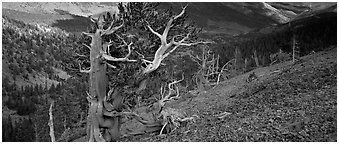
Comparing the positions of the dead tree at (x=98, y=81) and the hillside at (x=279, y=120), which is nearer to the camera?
the hillside at (x=279, y=120)

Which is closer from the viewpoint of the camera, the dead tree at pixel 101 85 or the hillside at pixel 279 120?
the hillside at pixel 279 120

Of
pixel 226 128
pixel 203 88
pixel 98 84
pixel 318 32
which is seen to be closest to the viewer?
pixel 226 128

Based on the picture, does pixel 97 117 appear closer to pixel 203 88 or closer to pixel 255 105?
pixel 255 105

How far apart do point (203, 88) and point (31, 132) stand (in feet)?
204

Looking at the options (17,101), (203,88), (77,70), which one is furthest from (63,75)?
(77,70)

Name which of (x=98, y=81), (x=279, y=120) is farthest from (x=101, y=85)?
(x=279, y=120)

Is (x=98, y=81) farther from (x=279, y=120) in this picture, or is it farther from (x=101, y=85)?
(x=279, y=120)

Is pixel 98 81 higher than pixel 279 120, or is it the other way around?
pixel 98 81

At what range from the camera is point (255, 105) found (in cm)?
2044

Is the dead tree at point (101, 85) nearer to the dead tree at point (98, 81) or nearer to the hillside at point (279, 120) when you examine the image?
the dead tree at point (98, 81)

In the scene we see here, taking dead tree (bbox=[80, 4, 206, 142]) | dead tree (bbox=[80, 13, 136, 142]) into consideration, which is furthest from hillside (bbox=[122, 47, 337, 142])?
dead tree (bbox=[80, 13, 136, 142])

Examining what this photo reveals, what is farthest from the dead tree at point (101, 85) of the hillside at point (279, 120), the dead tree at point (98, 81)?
the hillside at point (279, 120)

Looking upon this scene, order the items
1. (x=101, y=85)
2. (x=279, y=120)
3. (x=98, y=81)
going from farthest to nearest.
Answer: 1. (x=101, y=85)
2. (x=98, y=81)
3. (x=279, y=120)

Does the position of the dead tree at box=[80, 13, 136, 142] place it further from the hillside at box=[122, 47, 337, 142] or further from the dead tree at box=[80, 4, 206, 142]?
the hillside at box=[122, 47, 337, 142]
